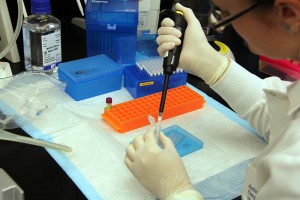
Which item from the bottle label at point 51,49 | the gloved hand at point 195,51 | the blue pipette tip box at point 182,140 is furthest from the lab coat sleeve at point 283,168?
the bottle label at point 51,49

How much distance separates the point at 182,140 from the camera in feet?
2.96

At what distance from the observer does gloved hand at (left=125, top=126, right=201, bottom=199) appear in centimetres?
74

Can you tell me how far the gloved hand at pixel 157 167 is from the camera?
0.74 meters

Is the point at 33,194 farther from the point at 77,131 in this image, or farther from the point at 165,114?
the point at 165,114

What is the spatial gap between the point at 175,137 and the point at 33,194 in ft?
1.14

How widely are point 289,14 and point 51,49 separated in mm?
727

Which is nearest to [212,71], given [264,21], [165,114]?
[165,114]

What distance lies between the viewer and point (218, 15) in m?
0.62

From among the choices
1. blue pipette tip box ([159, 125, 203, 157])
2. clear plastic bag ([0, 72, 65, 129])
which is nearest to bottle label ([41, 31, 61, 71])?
clear plastic bag ([0, 72, 65, 129])

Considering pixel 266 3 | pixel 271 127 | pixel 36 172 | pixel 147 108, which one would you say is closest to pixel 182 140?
pixel 147 108

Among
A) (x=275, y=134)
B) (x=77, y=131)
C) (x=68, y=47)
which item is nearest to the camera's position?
(x=275, y=134)

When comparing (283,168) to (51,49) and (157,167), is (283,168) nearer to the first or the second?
(157,167)

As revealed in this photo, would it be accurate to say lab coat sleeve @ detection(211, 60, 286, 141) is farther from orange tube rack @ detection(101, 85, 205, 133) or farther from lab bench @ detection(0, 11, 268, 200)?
lab bench @ detection(0, 11, 268, 200)

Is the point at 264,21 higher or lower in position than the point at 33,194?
higher
